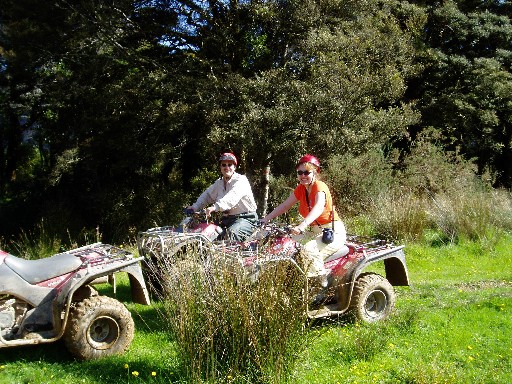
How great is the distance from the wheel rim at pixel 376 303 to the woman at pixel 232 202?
1.68 m

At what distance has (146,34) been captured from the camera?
13930 mm

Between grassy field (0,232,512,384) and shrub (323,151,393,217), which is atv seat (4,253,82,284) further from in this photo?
shrub (323,151,393,217)

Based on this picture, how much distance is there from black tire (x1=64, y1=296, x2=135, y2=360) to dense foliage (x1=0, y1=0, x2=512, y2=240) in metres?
7.07

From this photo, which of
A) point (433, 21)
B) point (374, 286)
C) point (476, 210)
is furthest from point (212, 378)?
point (433, 21)

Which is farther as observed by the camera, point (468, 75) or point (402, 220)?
point (468, 75)

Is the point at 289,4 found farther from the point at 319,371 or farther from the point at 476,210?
the point at 319,371

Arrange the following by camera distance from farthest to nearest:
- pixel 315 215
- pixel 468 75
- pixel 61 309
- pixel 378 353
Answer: pixel 468 75
pixel 315 215
pixel 378 353
pixel 61 309

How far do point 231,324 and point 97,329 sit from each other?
73.5 inches

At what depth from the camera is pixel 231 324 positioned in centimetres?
407

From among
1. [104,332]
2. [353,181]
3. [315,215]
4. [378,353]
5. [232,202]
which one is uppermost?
[232,202]

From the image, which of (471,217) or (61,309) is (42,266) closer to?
(61,309)

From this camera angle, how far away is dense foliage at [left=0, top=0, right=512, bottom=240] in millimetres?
12258

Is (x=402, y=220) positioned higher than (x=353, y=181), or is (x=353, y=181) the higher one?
(x=353, y=181)

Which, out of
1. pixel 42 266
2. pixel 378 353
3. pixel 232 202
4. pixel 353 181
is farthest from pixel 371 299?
pixel 353 181
